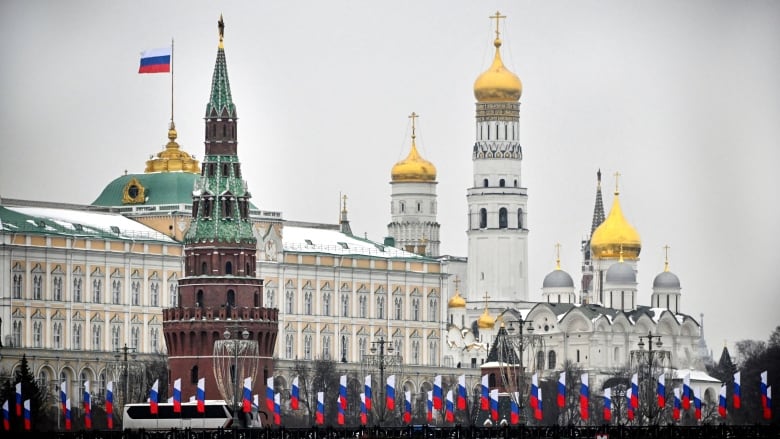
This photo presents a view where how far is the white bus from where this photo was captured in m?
187

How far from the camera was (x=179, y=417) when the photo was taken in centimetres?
18825

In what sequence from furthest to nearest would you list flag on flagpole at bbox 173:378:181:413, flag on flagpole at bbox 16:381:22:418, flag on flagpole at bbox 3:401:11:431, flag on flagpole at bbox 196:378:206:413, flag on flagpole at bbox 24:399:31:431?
flag on flagpole at bbox 196:378:206:413 → flag on flagpole at bbox 173:378:181:413 → flag on flagpole at bbox 16:381:22:418 → flag on flagpole at bbox 24:399:31:431 → flag on flagpole at bbox 3:401:11:431

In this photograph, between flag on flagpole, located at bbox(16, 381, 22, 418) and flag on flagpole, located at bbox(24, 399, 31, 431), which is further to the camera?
flag on flagpole, located at bbox(16, 381, 22, 418)

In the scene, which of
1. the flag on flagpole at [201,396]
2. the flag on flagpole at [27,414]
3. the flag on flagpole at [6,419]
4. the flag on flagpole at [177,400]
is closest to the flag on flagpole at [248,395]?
the flag on flagpole at [201,396]

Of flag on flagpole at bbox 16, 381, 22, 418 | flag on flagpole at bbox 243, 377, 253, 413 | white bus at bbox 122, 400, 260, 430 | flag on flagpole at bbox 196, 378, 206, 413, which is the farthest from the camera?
flag on flagpole at bbox 243, 377, 253, 413

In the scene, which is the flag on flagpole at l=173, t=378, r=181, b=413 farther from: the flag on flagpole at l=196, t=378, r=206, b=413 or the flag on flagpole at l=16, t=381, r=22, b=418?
the flag on flagpole at l=16, t=381, r=22, b=418

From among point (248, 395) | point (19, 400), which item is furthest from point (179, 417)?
point (19, 400)

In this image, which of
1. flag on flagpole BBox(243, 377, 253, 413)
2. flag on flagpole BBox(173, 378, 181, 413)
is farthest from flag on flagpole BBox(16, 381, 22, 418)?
flag on flagpole BBox(243, 377, 253, 413)

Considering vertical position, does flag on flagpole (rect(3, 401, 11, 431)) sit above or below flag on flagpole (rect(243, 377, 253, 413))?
below

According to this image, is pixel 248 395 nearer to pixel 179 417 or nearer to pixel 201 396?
pixel 201 396

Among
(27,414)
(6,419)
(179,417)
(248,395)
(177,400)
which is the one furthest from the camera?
(248,395)

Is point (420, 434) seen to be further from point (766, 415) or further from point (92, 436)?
point (766, 415)

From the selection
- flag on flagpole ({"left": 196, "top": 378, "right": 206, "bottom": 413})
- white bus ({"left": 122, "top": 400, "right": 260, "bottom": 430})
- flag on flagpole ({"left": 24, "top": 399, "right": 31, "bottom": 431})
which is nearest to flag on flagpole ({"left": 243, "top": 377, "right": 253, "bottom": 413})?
white bus ({"left": 122, "top": 400, "right": 260, "bottom": 430})

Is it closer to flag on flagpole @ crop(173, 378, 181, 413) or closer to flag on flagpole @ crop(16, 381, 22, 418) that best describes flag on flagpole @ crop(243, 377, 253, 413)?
flag on flagpole @ crop(173, 378, 181, 413)
